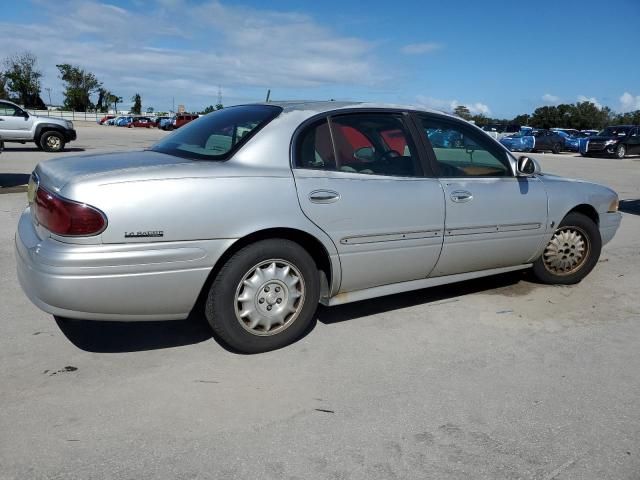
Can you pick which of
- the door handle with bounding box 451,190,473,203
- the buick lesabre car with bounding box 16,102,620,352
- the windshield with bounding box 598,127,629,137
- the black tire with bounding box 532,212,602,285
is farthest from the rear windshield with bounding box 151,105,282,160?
the windshield with bounding box 598,127,629,137

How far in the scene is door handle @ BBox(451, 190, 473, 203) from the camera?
13.3ft

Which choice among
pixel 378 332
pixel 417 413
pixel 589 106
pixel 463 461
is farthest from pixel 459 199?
pixel 589 106

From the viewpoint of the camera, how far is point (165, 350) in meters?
3.53

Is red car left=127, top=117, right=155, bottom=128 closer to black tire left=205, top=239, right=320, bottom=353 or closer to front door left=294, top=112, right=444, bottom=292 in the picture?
front door left=294, top=112, right=444, bottom=292

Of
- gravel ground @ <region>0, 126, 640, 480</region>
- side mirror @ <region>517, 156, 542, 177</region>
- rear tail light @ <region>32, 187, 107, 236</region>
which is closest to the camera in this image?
gravel ground @ <region>0, 126, 640, 480</region>

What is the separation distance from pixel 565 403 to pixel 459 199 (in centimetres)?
161

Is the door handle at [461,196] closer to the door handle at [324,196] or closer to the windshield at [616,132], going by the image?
the door handle at [324,196]

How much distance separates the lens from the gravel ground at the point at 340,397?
2.45m

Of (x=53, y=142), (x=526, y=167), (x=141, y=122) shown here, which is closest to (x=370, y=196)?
(x=526, y=167)

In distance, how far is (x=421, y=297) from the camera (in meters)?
4.68

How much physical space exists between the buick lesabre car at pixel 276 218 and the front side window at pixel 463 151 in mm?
11

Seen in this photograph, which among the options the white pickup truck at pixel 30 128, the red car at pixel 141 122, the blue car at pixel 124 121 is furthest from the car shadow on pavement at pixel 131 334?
the blue car at pixel 124 121

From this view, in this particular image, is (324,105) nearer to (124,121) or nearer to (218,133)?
(218,133)

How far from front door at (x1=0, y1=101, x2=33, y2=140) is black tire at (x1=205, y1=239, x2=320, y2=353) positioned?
1722cm
